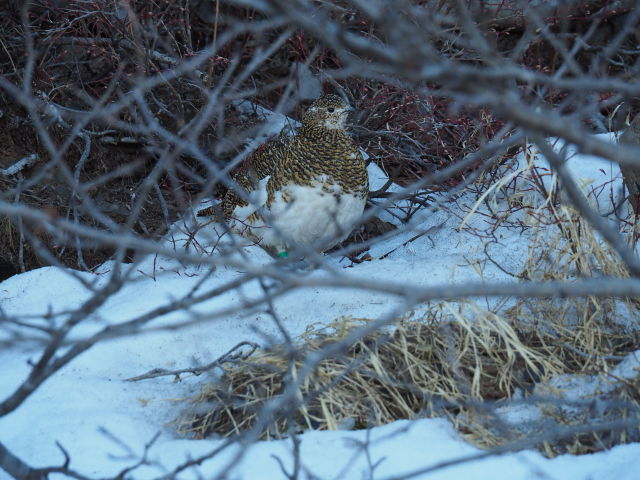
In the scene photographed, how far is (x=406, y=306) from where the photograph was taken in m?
1.12

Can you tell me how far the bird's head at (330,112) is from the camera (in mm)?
3725

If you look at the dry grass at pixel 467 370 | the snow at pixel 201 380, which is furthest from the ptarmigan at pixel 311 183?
the dry grass at pixel 467 370

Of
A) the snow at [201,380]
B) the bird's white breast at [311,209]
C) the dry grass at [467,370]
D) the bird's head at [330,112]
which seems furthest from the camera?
the bird's head at [330,112]

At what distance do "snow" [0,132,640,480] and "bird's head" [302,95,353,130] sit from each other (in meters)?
0.65

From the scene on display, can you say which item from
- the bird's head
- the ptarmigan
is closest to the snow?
the ptarmigan

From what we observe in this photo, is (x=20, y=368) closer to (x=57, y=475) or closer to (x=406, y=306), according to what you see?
(x=57, y=475)

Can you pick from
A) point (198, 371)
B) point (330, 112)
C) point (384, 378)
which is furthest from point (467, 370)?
point (330, 112)

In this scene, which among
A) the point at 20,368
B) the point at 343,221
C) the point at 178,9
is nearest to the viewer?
the point at 20,368

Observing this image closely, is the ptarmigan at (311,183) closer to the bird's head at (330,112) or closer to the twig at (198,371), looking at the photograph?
the bird's head at (330,112)

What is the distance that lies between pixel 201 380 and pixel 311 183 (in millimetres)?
1207

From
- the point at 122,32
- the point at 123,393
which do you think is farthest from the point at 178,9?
the point at 123,393

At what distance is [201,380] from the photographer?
8.65ft

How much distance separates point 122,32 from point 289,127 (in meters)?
1.05

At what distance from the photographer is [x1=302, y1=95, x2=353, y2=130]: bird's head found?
3.72m
